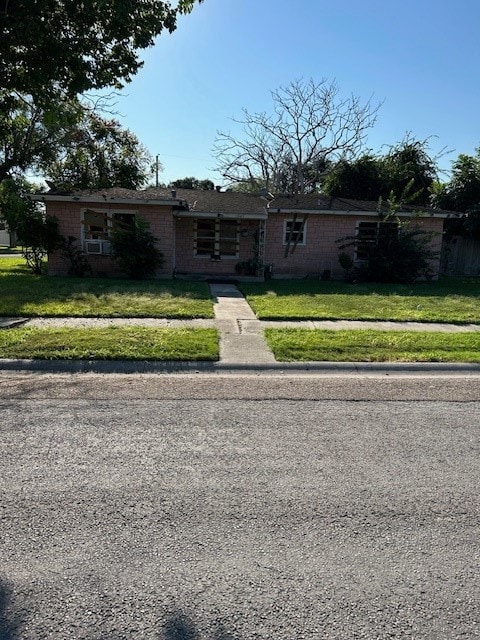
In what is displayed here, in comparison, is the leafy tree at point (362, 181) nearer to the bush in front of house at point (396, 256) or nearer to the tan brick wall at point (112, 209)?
the bush in front of house at point (396, 256)

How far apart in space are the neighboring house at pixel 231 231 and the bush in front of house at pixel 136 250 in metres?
0.80

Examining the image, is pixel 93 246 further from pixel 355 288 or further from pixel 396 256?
pixel 396 256

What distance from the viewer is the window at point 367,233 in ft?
55.2

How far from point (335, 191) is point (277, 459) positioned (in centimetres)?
2364

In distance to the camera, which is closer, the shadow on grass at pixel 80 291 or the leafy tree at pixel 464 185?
the shadow on grass at pixel 80 291

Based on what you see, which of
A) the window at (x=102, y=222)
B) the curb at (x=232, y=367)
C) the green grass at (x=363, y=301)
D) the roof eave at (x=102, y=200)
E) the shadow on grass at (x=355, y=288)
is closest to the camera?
the curb at (x=232, y=367)

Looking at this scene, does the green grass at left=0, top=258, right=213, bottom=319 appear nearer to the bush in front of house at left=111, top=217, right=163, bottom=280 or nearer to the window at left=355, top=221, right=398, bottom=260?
the bush in front of house at left=111, top=217, right=163, bottom=280

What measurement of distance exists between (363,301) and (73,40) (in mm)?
9095

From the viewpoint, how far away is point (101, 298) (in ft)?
35.6

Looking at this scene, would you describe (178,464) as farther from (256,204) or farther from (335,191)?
(335,191)

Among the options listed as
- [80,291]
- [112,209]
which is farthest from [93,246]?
[80,291]

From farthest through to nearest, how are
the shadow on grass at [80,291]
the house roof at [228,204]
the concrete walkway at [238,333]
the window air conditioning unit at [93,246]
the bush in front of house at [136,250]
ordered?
1. the window air conditioning unit at [93,246]
2. the house roof at [228,204]
3. the bush in front of house at [136,250]
4. the shadow on grass at [80,291]
5. the concrete walkway at [238,333]

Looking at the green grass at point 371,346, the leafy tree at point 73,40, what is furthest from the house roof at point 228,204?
the green grass at point 371,346

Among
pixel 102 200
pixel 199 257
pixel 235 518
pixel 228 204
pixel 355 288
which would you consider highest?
pixel 228 204
